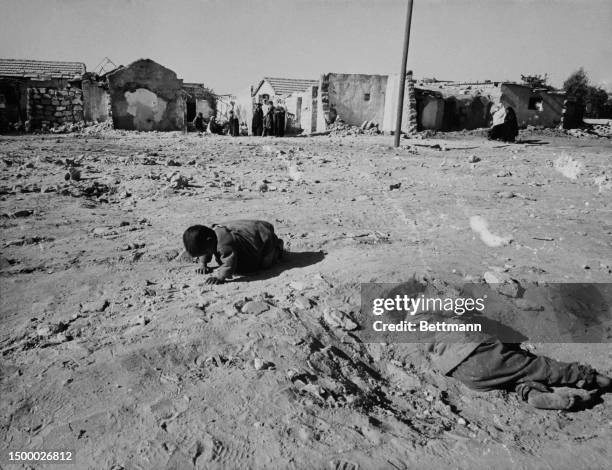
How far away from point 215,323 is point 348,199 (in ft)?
11.4

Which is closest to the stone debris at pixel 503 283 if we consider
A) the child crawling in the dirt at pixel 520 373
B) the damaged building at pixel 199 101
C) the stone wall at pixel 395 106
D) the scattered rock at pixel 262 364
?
the child crawling in the dirt at pixel 520 373

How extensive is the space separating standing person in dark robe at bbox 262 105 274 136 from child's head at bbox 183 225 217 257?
12.7 m

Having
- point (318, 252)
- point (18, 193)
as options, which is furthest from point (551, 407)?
point (18, 193)

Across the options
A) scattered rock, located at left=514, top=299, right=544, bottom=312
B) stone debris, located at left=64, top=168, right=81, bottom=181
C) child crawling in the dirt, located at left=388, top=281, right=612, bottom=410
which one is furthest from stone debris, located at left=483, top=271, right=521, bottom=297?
stone debris, located at left=64, top=168, right=81, bottom=181

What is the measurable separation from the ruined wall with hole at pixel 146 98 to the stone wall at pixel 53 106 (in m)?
1.62

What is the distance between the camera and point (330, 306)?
2875 millimetres

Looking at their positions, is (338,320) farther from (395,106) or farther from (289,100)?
(289,100)

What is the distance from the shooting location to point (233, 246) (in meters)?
Result: 3.11

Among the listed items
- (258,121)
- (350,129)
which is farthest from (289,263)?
(258,121)

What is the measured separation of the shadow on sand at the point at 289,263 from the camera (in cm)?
332

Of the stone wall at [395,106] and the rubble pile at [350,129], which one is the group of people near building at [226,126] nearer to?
the rubble pile at [350,129]

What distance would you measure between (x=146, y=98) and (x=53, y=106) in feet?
11.2

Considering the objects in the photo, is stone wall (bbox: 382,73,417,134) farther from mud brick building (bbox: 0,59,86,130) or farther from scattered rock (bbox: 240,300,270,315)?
scattered rock (bbox: 240,300,270,315)

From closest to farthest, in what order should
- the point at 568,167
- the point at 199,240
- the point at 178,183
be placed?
the point at 199,240 < the point at 178,183 < the point at 568,167
